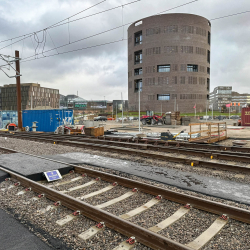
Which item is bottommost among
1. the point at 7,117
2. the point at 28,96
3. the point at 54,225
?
the point at 54,225

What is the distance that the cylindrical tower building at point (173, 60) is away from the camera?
274 ft

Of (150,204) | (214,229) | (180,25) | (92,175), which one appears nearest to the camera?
(214,229)

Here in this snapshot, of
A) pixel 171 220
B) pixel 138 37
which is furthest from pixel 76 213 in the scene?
pixel 138 37

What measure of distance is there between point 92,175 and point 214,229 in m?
3.97

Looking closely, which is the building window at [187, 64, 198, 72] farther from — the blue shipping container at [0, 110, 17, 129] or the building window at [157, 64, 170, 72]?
the blue shipping container at [0, 110, 17, 129]

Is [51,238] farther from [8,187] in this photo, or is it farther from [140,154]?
[140,154]

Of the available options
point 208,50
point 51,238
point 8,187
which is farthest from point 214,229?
point 208,50

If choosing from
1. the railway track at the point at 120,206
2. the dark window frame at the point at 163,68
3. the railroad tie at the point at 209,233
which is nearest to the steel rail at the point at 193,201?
the railway track at the point at 120,206

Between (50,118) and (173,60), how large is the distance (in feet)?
226

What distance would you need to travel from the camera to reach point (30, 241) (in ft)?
11.5

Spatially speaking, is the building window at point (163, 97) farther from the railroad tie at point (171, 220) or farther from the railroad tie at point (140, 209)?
the railroad tie at point (171, 220)

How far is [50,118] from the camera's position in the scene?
2512 cm

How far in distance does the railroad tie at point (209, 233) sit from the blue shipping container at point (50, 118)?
2226cm

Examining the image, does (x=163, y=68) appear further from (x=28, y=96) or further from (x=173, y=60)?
(x=28, y=96)
